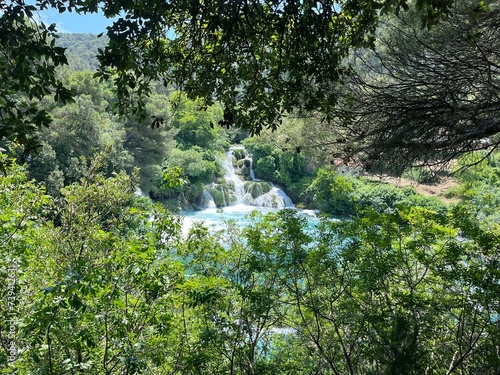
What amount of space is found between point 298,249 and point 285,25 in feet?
6.99

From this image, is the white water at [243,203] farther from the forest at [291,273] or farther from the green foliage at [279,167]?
the forest at [291,273]

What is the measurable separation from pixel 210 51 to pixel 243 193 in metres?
21.2

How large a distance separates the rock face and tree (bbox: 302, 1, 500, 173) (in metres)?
18.8

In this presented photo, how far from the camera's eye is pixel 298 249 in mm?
3662

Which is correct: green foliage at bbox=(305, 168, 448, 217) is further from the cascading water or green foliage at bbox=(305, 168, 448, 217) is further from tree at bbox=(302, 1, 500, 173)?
tree at bbox=(302, 1, 500, 173)

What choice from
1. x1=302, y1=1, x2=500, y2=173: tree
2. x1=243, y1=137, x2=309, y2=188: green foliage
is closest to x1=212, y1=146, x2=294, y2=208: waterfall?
x1=243, y1=137, x2=309, y2=188: green foliage

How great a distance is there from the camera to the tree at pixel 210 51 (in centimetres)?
179

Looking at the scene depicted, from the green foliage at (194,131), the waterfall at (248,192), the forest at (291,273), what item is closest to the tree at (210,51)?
the forest at (291,273)

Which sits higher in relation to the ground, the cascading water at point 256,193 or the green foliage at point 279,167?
the green foliage at point 279,167

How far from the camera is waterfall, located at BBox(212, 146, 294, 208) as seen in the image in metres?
23.3

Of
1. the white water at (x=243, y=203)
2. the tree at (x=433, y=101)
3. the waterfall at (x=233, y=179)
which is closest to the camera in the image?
the tree at (x=433, y=101)

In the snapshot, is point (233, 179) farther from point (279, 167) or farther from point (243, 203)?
point (279, 167)

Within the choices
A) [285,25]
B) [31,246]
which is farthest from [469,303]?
[31,246]

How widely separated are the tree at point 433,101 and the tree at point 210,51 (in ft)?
2.17
